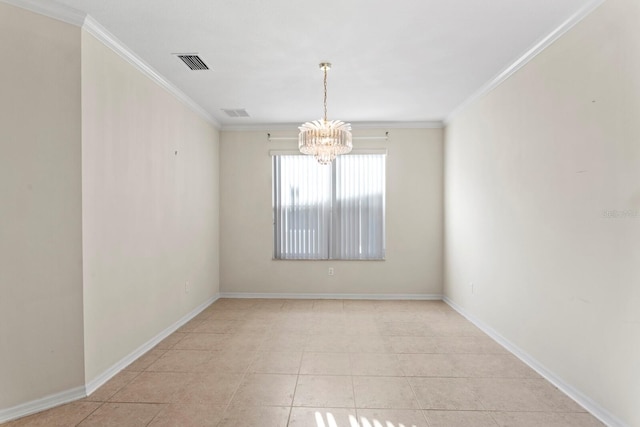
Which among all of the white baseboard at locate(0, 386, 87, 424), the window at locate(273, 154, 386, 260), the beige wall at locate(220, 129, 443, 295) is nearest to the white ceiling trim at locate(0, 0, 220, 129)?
the beige wall at locate(220, 129, 443, 295)

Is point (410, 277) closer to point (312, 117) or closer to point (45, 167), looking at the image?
point (312, 117)

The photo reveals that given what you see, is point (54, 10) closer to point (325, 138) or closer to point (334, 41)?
point (334, 41)

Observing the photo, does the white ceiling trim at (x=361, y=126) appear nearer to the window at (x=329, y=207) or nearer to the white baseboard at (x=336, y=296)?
the window at (x=329, y=207)

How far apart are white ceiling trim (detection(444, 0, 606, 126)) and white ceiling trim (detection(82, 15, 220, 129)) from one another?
137 inches

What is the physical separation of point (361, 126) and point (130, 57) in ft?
11.3

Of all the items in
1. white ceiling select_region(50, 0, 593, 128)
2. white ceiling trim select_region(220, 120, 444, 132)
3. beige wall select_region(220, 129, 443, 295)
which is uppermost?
white ceiling select_region(50, 0, 593, 128)

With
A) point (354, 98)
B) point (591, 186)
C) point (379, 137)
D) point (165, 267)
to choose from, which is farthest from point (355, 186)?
point (591, 186)

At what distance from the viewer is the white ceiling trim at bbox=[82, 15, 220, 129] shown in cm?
269

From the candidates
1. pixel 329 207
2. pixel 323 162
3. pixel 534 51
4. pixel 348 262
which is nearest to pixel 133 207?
pixel 323 162

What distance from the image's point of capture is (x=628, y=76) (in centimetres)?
214

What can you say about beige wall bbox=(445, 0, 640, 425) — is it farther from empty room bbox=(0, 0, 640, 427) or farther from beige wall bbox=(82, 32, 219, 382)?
beige wall bbox=(82, 32, 219, 382)

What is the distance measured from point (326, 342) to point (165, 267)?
192 centimetres

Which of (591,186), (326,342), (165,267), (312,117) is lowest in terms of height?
(326,342)

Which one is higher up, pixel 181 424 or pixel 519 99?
pixel 519 99
